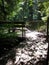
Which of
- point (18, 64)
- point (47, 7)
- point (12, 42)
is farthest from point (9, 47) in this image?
point (47, 7)

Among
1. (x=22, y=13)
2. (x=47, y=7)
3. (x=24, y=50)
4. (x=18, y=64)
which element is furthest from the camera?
(x=22, y=13)

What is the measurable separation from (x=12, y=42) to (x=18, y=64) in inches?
135

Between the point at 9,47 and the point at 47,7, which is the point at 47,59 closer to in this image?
the point at 47,7

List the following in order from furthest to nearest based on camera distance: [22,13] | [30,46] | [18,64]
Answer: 1. [22,13]
2. [30,46]
3. [18,64]

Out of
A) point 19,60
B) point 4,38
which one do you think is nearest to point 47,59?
point 19,60

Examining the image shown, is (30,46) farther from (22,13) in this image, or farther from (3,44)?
(22,13)

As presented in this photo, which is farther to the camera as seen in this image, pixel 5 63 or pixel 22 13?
pixel 22 13

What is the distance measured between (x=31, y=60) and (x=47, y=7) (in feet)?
8.08

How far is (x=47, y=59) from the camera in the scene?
754 cm

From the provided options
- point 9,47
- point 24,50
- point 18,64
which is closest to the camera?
point 18,64

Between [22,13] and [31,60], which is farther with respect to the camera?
[22,13]

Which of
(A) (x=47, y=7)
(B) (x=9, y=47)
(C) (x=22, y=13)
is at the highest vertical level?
A: (A) (x=47, y=7)

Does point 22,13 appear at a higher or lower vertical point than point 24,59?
lower

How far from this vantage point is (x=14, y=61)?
752 cm
